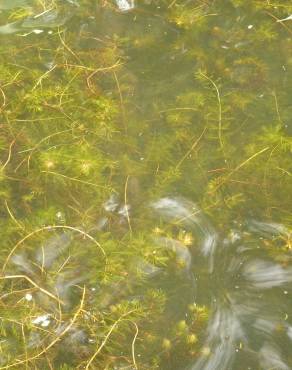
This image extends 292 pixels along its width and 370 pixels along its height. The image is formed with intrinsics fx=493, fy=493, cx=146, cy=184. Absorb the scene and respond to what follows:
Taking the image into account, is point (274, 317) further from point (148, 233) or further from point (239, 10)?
point (239, 10)

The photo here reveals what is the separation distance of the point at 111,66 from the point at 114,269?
1.26 metres

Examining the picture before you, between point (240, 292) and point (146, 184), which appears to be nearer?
point (240, 292)

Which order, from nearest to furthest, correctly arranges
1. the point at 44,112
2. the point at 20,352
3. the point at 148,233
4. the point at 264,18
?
the point at 20,352
the point at 148,233
the point at 44,112
the point at 264,18

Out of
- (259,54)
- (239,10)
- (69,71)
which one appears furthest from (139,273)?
(239,10)

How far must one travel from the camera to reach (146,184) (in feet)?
9.30

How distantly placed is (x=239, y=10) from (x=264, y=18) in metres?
0.17

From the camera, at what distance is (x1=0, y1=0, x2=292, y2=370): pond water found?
256 centimetres

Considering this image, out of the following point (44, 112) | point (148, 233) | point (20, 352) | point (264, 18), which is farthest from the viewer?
point (264, 18)

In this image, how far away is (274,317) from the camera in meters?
2.59

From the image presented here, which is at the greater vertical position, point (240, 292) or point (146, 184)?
point (146, 184)

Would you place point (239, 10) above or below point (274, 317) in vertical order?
above

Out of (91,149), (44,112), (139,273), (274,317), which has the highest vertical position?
(44,112)

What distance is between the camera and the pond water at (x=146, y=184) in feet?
8.41

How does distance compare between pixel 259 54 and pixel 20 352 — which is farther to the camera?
pixel 259 54
